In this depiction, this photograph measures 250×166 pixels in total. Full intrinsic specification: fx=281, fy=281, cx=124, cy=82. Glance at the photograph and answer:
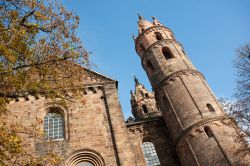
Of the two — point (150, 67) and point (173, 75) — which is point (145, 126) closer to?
point (173, 75)

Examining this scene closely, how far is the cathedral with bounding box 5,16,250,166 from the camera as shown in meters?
15.3

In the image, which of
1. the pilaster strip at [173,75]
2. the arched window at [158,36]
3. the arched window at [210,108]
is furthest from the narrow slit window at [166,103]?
the arched window at [158,36]

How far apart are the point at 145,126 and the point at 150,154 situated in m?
2.07

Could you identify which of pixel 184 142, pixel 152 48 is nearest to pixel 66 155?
pixel 184 142

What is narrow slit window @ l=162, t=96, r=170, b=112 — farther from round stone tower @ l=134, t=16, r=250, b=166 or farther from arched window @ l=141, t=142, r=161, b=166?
arched window @ l=141, t=142, r=161, b=166

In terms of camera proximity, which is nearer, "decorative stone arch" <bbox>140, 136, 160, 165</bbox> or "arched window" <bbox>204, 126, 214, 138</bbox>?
"arched window" <bbox>204, 126, 214, 138</bbox>

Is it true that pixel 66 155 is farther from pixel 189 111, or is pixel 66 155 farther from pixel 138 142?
pixel 189 111

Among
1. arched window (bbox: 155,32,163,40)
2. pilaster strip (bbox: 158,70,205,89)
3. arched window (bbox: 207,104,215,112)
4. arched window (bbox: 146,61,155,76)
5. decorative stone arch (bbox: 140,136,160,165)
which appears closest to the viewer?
arched window (bbox: 207,104,215,112)

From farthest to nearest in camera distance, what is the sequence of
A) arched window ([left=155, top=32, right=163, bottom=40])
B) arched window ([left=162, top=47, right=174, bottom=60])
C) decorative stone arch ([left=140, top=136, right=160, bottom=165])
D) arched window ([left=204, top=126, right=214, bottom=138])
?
arched window ([left=155, top=32, right=163, bottom=40]) < arched window ([left=162, top=47, right=174, bottom=60]) < decorative stone arch ([left=140, top=136, right=160, bottom=165]) < arched window ([left=204, top=126, right=214, bottom=138])

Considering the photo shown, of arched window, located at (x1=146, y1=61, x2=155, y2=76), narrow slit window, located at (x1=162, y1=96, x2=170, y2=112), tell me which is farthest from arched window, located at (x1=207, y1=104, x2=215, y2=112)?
arched window, located at (x1=146, y1=61, x2=155, y2=76)

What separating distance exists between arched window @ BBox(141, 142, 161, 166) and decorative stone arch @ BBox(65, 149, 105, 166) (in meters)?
6.02

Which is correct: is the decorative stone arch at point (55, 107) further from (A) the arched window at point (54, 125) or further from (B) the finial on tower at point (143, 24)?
(B) the finial on tower at point (143, 24)

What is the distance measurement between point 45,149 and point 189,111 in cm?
923

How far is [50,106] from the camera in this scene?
17.8 metres
